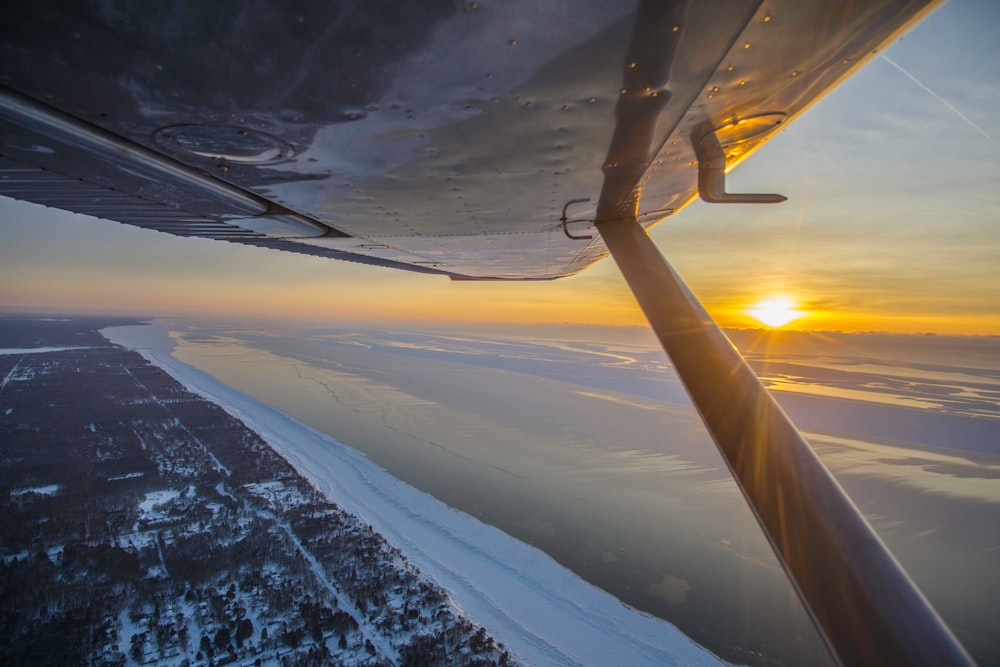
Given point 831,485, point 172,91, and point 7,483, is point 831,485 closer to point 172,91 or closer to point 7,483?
point 172,91

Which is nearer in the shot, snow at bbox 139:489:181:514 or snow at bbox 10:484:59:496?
snow at bbox 139:489:181:514

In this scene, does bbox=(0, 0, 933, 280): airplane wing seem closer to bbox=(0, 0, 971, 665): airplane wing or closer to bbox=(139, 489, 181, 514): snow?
bbox=(0, 0, 971, 665): airplane wing

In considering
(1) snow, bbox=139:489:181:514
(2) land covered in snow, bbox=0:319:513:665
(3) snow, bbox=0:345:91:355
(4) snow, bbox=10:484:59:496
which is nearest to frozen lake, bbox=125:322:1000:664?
(2) land covered in snow, bbox=0:319:513:665

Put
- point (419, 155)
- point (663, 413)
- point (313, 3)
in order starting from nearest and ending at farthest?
point (313, 3) < point (419, 155) < point (663, 413)

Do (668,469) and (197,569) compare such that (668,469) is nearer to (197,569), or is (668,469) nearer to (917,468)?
(917,468)

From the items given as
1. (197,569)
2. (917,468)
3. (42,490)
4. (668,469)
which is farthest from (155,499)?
(917,468)

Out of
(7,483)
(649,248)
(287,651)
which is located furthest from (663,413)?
(7,483)

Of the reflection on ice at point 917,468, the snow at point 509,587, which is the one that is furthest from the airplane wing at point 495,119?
the reflection on ice at point 917,468
